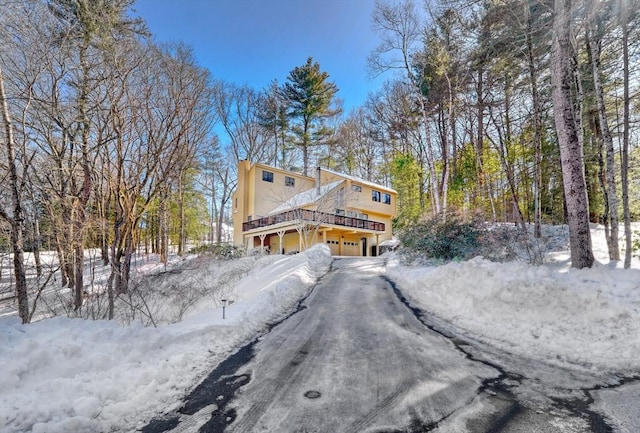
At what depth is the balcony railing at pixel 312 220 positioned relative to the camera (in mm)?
18391

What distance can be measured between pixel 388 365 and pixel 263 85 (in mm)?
27610

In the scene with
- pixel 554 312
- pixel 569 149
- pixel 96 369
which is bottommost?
pixel 96 369

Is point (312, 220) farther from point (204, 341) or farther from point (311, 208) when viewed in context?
point (204, 341)

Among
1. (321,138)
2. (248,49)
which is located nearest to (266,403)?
(248,49)

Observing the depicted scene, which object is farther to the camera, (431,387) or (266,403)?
(431,387)

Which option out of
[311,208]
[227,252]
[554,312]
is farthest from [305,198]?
[554,312]

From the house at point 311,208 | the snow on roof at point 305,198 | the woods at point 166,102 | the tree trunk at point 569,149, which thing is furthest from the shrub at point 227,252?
the tree trunk at point 569,149

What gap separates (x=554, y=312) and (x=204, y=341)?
5.43 meters

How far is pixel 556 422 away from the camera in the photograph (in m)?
2.53

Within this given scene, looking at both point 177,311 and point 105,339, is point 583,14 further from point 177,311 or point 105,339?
point 177,311

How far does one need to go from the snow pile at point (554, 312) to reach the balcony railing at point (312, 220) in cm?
1233

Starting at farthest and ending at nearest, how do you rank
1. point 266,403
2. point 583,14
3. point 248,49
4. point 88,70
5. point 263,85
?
1. point 263,85
2. point 248,49
3. point 88,70
4. point 583,14
5. point 266,403

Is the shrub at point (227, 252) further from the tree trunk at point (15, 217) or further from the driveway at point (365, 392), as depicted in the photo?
the driveway at point (365, 392)

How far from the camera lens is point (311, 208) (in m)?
21.2
